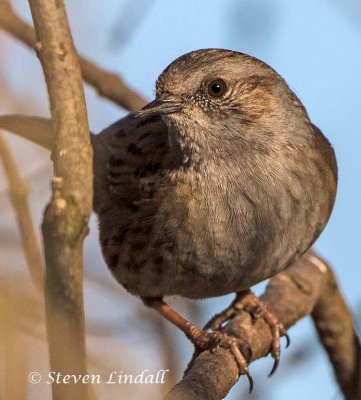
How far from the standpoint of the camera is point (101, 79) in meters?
5.17

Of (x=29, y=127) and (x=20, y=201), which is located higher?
(x=29, y=127)

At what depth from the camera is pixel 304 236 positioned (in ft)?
13.9

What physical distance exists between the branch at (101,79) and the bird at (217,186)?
0.77m

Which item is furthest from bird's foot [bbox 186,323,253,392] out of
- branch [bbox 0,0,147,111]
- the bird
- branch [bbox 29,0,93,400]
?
branch [bbox 29,0,93,400]

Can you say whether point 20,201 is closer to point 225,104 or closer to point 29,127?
point 29,127

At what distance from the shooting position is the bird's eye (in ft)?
13.2

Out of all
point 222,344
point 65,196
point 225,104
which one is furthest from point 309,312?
point 65,196

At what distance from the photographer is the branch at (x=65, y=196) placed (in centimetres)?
240

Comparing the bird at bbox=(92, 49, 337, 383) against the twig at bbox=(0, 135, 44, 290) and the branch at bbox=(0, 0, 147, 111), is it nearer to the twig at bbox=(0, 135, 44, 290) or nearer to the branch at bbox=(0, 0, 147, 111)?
the twig at bbox=(0, 135, 44, 290)

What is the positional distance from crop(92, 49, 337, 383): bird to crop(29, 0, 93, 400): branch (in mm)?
1163

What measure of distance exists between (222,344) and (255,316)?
0.59 m

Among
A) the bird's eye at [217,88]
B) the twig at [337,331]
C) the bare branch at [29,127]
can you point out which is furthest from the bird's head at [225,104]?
the twig at [337,331]

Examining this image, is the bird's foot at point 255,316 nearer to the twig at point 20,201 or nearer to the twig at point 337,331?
the twig at point 337,331

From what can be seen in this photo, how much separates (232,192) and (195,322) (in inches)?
50.6
